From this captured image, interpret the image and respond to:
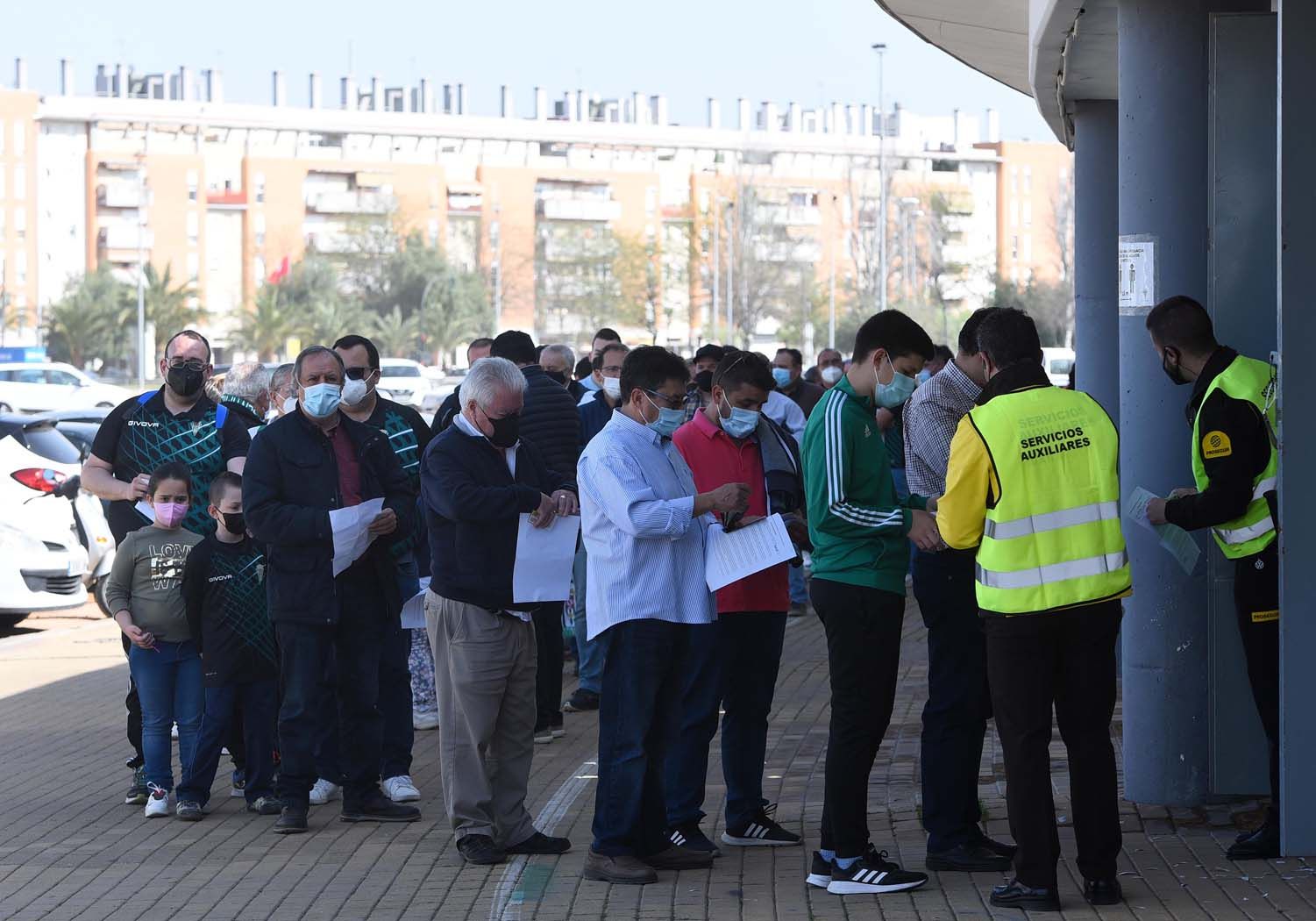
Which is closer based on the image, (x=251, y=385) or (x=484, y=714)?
(x=484, y=714)

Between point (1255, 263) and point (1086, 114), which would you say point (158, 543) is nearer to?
point (1255, 263)

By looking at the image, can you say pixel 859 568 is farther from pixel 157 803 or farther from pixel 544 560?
pixel 157 803

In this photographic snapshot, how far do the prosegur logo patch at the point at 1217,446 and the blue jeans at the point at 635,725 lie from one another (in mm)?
1918

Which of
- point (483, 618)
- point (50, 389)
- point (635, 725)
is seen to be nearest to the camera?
point (635, 725)

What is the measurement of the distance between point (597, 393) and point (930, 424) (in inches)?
211

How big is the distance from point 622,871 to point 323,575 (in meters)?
1.90

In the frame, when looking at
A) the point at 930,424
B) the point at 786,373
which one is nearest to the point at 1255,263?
the point at 930,424

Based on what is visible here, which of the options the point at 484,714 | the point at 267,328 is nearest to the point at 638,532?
the point at 484,714

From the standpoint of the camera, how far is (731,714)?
7461 millimetres

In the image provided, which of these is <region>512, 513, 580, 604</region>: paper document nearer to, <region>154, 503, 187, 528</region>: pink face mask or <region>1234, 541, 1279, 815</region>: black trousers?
<region>154, 503, 187, 528</region>: pink face mask

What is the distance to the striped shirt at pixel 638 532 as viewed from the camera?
22.0ft

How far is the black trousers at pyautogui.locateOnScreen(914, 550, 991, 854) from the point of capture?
269 inches

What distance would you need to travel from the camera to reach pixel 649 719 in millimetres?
6816

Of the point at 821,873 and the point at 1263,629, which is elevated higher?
the point at 1263,629
